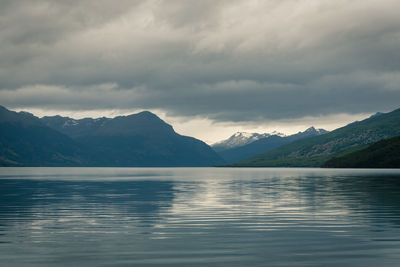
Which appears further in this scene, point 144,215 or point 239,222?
point 144,215

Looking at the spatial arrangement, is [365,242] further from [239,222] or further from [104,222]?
[104,222]

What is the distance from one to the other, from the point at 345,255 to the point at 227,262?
288 inches

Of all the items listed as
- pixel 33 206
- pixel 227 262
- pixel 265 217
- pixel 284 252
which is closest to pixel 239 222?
pixel 265 217

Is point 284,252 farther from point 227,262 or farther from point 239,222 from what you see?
point 239,222

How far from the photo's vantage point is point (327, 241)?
107 feet

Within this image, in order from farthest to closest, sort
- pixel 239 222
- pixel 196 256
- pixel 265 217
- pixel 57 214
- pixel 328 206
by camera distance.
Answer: pixel 328 206
pixel 57 214
pixel 265 217
pixel 239 222
pixel 196 256

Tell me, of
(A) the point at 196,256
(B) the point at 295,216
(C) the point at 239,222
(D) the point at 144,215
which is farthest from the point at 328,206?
(A) the point at 196,256

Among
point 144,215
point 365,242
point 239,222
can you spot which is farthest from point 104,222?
point 365,242

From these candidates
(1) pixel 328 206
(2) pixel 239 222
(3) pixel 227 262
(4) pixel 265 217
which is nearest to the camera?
(3) pixel 227 262

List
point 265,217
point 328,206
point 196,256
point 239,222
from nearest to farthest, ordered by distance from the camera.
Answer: point 196,256, point 239,222, point 265,217, point 328,206

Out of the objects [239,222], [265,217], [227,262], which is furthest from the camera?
[265,217]

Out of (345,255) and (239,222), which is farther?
(239,222)

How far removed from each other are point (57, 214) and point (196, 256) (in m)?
28.4

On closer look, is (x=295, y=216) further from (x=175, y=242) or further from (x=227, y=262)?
(x=227, y=262)
